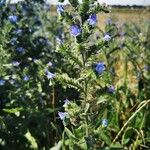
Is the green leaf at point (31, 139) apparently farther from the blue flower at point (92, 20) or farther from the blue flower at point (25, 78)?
the blue flower at point (92, 20)

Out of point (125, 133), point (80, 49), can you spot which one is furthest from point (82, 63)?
point (125, 133)

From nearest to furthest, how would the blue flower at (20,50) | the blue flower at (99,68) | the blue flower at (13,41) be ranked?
the blue flower at (99,68) < the blue flower at (13,41) < the blue flower at (20,50)

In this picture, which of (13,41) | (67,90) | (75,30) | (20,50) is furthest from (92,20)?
(20,50)

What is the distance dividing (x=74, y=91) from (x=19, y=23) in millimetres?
1528

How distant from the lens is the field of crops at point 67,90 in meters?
3.61

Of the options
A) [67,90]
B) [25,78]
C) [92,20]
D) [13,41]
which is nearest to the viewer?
[92,20]

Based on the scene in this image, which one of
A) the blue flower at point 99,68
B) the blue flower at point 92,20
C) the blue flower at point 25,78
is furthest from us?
the blue flower at point 25,78

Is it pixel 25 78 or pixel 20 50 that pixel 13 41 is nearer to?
pixel 20 50

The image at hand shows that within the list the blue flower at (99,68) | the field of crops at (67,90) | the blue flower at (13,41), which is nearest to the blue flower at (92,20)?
the field of crops at (67,90)

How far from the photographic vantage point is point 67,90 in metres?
5.98

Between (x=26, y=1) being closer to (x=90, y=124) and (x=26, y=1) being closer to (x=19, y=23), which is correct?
(x=19, y=23)

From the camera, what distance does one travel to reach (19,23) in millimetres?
6945

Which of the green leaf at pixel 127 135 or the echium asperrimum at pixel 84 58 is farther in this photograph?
the green leaf at pixel 127 135

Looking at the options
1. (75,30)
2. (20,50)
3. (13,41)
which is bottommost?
(20,50)
